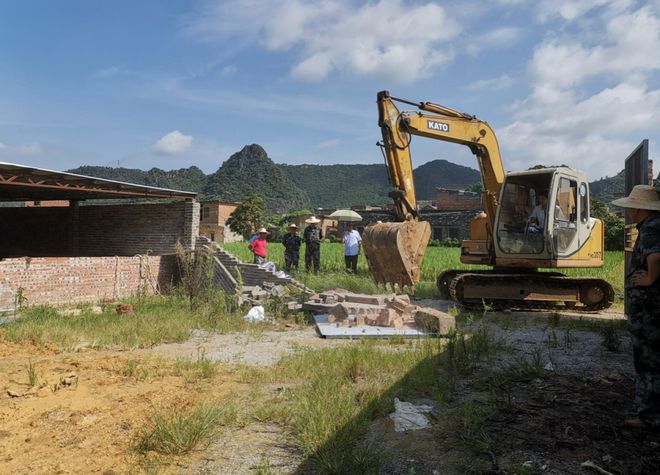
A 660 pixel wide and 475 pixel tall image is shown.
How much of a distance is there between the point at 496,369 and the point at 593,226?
6.10m

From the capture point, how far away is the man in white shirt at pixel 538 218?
31.5 ft

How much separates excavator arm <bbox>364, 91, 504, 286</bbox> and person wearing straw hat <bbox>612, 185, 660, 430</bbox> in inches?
268

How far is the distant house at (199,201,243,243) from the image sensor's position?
2299 inches

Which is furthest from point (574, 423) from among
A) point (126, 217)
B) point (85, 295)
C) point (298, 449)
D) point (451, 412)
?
point (126, 217)

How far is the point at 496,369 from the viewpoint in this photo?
5438 millimetres

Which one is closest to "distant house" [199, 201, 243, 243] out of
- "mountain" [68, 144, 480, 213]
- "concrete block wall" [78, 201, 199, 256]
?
"mountain" [68, 144, 480, 213]

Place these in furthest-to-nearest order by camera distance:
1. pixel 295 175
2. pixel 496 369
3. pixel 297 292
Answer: pixel 295 175 < pixel 297 292 < pixel 496 369

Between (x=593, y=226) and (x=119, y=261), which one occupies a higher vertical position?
(x=593, y=226)

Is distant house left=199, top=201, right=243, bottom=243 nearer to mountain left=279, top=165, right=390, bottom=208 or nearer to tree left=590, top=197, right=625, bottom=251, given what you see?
tree left=590, top=197, right=625, bottom=251

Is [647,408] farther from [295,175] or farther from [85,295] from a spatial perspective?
[295,175]

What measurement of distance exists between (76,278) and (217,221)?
49.6m

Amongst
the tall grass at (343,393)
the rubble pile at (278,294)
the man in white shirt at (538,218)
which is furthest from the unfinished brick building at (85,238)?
the man in white shirt at (538,218)

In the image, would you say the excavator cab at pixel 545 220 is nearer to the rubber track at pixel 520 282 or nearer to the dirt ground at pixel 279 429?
the rubber track at pixel 520 282

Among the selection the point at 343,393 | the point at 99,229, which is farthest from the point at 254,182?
the point at 343,393
